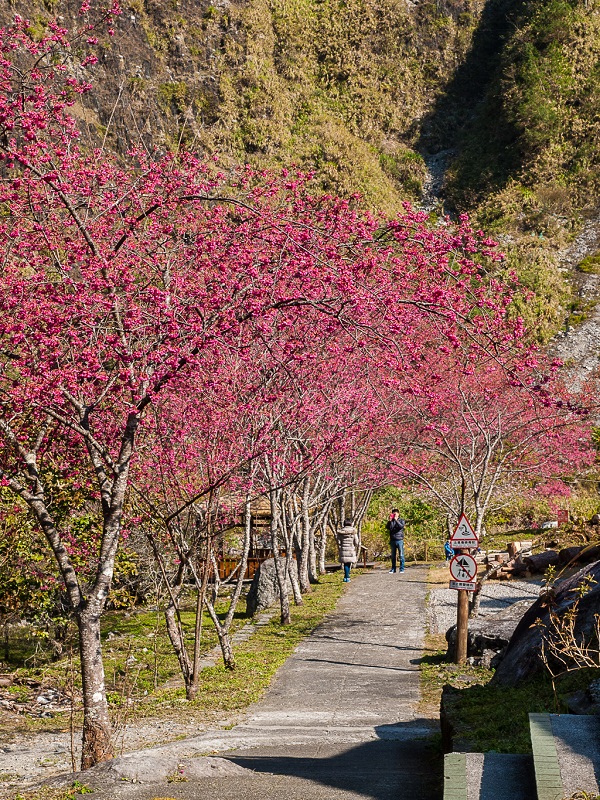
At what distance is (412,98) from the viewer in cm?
6569

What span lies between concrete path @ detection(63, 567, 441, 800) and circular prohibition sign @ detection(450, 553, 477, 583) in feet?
4.98

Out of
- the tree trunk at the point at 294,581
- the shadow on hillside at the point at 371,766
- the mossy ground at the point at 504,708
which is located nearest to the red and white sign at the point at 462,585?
the shadow on hillside at the point at 371,766

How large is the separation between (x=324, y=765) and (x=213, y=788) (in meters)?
1.26

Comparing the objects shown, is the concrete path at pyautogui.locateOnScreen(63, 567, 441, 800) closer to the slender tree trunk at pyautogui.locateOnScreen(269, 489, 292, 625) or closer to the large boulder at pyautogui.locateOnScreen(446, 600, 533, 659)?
the large boulder at pyautogui.locateOnScreen(446, 600, 533, 659)

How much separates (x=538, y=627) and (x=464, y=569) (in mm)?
3401

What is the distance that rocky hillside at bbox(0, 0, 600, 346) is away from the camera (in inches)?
2009

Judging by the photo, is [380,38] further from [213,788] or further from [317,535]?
[213,788]

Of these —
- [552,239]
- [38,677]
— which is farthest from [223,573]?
[552,239]

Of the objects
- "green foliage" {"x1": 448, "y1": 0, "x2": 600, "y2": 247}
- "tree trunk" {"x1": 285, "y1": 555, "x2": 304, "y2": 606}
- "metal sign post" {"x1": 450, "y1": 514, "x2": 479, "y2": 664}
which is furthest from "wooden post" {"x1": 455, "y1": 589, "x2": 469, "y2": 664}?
"green foliage" {"x1": 448, "y1": 0, "x2": 600, "y2": 247}

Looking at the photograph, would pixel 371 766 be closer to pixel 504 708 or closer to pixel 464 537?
pixel 504 708

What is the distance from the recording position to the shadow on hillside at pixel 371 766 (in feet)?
20.6

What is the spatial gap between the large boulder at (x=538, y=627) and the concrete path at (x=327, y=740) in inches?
41.0

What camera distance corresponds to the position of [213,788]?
243 inches

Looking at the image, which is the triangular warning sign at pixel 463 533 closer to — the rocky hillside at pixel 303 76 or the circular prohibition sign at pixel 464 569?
the circular prohibition sign at pixel 464 569
